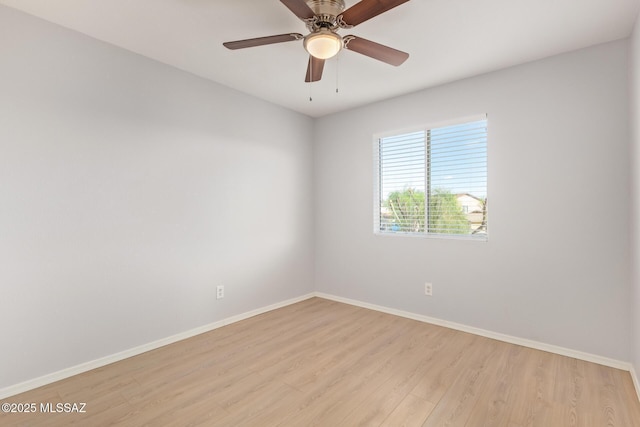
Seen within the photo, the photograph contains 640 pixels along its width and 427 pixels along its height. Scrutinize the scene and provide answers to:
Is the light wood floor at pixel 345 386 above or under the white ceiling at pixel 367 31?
under

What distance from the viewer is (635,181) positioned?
206 cm

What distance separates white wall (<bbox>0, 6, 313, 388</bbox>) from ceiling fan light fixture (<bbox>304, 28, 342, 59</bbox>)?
5.25ft

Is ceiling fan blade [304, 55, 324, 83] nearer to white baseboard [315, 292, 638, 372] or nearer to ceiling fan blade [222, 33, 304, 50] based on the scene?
ceiling fan blade [222, 33, 304, 50]

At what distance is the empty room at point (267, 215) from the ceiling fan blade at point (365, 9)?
1.0 inches

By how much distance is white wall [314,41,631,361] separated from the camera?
230 cm

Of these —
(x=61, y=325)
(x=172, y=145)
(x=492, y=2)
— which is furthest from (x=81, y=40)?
(x=492, y=2)

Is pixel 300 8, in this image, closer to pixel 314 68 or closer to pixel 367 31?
pixel 314 68

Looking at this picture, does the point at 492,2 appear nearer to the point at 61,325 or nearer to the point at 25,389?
the point at 61,325

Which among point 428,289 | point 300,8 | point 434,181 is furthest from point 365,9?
point 428,289

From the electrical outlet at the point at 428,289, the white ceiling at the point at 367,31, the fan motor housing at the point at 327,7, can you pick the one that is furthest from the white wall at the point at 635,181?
the fan motor housing at the point at 327,7

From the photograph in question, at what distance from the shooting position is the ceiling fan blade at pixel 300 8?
152 centimetres

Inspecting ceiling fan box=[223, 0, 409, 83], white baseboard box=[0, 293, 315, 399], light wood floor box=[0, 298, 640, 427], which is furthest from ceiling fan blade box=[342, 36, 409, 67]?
white baseboard box=[0, 293, 315, 399]

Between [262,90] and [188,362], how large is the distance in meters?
2.69

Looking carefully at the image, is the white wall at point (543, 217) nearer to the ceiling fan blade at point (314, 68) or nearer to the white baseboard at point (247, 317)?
the white baseboard at point (247, 317)
